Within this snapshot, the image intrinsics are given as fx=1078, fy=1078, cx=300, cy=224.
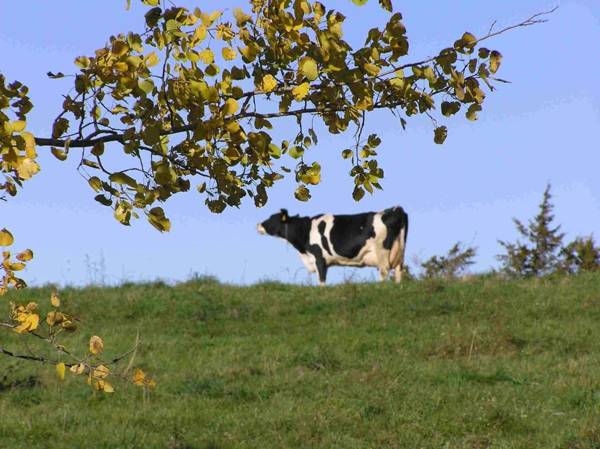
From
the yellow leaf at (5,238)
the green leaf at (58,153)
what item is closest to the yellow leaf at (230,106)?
the green leaf at (58,153)

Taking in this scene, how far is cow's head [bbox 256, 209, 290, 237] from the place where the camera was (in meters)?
29.4

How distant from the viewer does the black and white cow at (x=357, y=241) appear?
27.0 metres

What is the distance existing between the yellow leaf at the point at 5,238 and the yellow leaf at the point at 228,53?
1667 mm

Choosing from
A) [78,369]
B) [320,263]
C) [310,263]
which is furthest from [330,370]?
[310,263]

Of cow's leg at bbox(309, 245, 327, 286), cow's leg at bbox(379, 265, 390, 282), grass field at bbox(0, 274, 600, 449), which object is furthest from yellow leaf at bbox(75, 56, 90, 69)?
cow's leg at bbox(309, 245, 327, 286)

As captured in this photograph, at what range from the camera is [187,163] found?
688 cm

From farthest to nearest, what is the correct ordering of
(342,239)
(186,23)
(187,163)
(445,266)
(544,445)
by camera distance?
(445,266)
(342,239)
(544,445)
(187,163)
(186,23)

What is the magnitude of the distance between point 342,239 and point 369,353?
11.7m

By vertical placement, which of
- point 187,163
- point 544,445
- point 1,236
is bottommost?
point 544,445

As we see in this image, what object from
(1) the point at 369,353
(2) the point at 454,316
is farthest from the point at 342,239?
(1) the point at 369,353

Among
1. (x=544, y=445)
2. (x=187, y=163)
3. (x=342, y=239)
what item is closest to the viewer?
(x=187, y=163)

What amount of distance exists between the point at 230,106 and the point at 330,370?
921 centimetres

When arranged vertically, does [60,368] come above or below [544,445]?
above

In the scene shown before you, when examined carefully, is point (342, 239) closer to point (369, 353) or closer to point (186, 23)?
point (369, 353)
